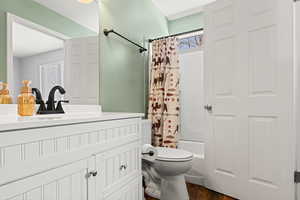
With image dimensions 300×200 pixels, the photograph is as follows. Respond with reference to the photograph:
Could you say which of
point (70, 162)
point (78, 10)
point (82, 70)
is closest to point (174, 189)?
point (70, 162)

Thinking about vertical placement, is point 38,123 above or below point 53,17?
below

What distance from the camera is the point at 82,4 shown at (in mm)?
1462

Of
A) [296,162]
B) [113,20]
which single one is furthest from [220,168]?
[113,20]

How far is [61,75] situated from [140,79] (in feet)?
3.95

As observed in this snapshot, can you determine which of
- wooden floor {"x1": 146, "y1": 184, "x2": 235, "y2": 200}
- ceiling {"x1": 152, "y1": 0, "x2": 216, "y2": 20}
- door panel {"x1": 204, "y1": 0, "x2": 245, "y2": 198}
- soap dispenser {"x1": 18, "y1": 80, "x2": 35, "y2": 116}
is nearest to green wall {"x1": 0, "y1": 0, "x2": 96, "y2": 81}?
soap dispenser {"x1": 18, "y1": 80, "x2": 35, "y2": 116}

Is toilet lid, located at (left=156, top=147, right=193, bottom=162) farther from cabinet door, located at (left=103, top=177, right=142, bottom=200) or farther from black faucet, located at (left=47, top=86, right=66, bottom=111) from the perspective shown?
black faucet, located at (left=47, top=86, right=66, bottom=111)

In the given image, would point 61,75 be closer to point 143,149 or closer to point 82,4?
point 82,4

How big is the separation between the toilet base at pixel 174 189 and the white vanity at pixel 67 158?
53 centimetres

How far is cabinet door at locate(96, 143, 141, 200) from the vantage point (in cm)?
97

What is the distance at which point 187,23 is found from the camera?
3.08 m

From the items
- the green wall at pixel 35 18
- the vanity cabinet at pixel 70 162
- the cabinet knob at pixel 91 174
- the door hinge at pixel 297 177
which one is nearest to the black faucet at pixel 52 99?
the green wall at pixel 35 18

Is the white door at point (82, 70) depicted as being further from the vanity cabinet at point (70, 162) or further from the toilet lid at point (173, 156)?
the toilet lid at point (173, 156)

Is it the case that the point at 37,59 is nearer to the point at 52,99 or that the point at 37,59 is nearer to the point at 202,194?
the point at 52,99

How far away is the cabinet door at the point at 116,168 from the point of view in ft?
3.18
